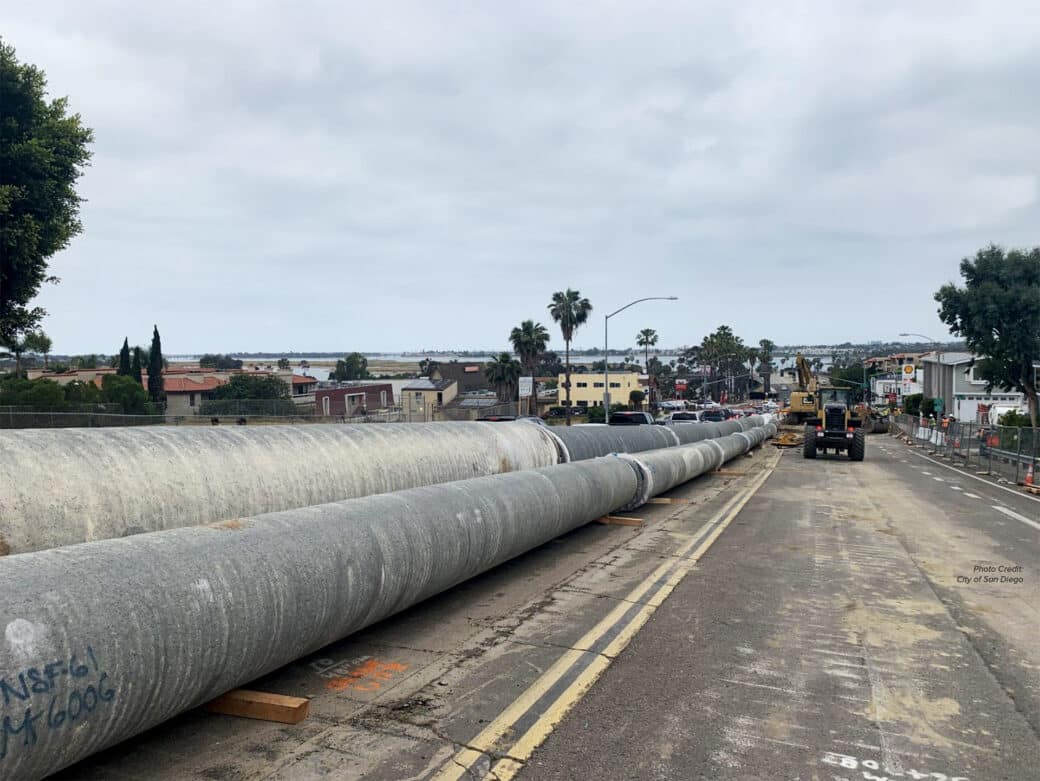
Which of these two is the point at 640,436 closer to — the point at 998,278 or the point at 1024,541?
the point at 1024,541

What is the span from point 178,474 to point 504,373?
237 feet

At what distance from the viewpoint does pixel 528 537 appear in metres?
9.51

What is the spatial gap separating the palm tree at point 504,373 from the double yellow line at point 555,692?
225ft

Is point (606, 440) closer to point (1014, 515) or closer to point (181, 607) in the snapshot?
point (1014, 515)

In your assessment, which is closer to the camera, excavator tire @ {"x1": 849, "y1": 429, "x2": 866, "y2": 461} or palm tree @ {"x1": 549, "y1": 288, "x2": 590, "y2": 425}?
excavator tire @ {"x1": 849, "y1": 429, "x2": 866, "y2": 461}

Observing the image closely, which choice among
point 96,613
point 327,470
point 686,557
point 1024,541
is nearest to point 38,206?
point 327,470

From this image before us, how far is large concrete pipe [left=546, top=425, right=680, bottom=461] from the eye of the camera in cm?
1544

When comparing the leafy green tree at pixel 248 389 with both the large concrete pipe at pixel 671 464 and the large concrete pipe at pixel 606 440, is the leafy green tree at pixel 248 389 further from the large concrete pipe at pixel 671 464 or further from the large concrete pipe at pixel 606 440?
the large concrete pipe at pixel 606 440

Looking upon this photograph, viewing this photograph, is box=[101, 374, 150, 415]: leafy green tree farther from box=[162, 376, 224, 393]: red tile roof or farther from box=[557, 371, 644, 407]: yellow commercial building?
box=[557, 371, 644, 407]: yellow commercial building

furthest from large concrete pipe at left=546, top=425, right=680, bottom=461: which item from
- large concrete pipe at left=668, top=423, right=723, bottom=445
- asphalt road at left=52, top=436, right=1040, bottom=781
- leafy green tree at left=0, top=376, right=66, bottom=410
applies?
leafy green tree at left=0, top=376, right=66, bottom=410

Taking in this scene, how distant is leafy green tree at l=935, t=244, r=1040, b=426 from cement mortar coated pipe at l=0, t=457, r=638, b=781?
1931 inches

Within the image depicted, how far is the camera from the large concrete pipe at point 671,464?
50.2 ft

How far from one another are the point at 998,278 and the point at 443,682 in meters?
51.4

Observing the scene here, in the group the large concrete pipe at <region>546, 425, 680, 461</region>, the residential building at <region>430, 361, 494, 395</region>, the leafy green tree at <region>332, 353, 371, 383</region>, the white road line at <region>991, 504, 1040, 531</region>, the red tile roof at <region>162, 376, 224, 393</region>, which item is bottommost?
the white road line at <region>991, 504, 1040, 531</region>
